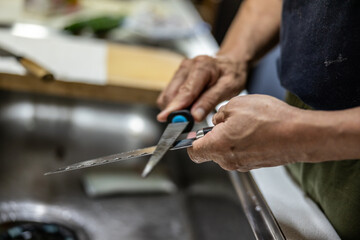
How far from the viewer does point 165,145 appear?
774mm

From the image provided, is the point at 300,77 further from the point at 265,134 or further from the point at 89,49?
the point at 89,49

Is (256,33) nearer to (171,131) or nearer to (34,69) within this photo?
(171,131)

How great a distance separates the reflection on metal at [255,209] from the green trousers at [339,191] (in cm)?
10

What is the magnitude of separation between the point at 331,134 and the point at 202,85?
0.38 metres

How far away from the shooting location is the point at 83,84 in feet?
4.07

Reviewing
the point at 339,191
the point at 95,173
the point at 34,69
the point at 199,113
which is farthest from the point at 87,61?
the point at 339,191

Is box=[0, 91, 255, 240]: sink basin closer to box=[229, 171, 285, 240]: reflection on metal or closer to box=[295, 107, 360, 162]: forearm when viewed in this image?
box=[229, 171, 285, 240]: reflection on metal

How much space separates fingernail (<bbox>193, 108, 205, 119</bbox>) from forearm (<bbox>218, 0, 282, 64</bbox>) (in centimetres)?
21

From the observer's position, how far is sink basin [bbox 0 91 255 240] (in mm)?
1130

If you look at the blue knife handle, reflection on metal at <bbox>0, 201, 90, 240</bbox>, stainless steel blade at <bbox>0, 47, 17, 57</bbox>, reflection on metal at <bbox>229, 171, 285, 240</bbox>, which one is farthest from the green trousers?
stainless steel blade at <bbox>0, 47, 17, 57</bbox>

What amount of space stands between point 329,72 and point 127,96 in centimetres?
65

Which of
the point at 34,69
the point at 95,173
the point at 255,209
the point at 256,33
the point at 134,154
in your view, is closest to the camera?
the point at 134,154

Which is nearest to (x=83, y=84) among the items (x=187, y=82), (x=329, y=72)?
(x=187, y=82)

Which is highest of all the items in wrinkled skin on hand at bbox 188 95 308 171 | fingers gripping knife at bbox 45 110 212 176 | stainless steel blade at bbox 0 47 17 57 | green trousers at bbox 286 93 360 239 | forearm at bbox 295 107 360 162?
forearm at bbox 295 107 360 162
